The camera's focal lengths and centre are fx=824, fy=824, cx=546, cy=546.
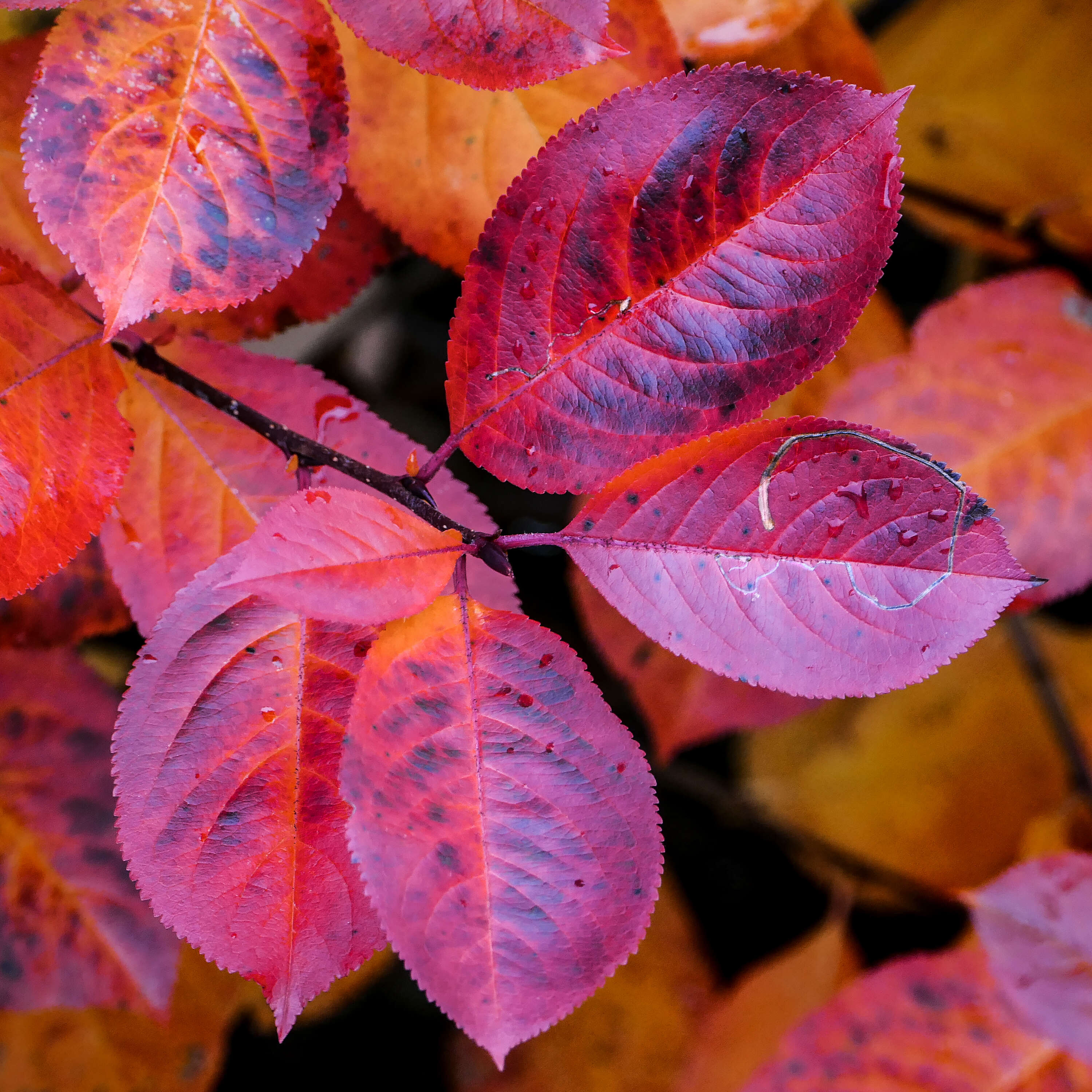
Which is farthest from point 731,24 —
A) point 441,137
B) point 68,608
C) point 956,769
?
point 956,769

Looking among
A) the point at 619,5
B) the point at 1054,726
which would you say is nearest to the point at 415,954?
the point at 619,5

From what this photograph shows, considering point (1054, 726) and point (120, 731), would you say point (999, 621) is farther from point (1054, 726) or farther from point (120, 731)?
point (120, 731)

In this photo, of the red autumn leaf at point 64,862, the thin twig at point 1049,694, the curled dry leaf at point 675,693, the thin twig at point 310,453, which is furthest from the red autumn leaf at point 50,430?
the thin twig at point 1049,694

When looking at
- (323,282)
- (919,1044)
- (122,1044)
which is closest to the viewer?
(323,282)

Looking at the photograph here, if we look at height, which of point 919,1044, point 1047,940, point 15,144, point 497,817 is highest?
point 15,144

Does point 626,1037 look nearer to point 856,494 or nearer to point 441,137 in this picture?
point 856,494
